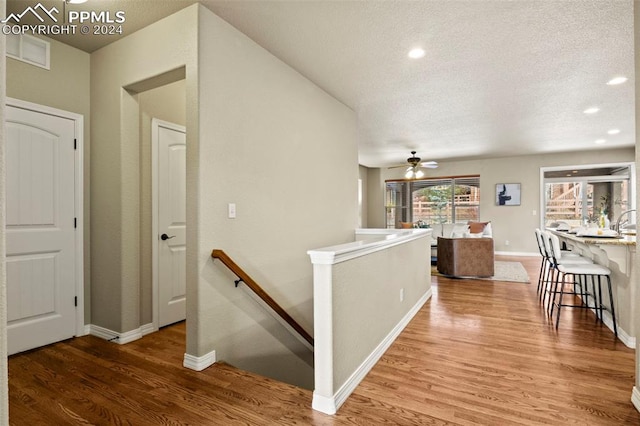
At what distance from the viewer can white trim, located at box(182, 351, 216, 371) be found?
2.46m

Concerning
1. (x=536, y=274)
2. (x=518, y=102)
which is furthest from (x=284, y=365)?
(x=536, y=274)

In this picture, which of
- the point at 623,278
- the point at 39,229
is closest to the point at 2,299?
the point at 39,229

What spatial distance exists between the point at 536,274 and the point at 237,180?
6.16 meters

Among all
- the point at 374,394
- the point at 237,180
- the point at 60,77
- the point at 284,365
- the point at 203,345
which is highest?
the point at 60,77

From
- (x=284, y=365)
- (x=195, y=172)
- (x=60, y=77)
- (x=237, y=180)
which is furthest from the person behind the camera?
(x=284, y=365)

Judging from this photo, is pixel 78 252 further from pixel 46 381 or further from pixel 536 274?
pixel 536 274

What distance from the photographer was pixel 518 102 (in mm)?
4648

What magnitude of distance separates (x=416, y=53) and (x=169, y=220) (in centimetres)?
294

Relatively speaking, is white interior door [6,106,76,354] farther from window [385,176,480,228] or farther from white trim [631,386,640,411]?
window [385,176,480,228]

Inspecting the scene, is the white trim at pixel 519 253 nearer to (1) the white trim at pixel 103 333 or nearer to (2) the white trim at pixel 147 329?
(2) the white trim at pixel 147 329

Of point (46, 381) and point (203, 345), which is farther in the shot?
point (203, 345)

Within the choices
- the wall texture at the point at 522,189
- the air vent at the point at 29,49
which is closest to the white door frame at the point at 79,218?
the air vent at the point at 29,49

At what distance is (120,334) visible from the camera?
2969 mm

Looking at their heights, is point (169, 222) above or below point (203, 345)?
above
